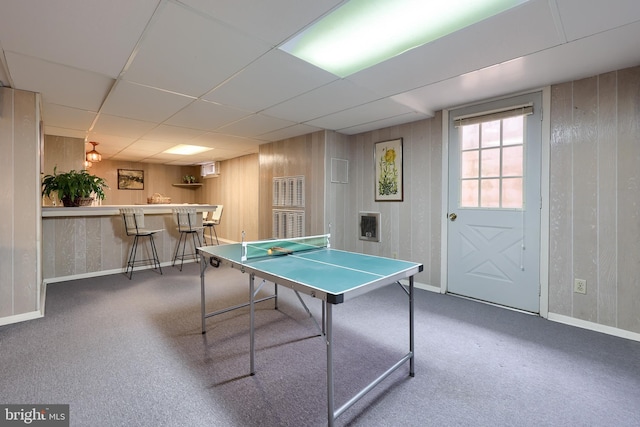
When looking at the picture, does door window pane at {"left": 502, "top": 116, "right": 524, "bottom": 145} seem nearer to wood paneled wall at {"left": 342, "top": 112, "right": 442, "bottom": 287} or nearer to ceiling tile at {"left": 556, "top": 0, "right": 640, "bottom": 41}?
wood paneled wall at {"left": 342, "top": 112, "right": 442, "bottom": 287}

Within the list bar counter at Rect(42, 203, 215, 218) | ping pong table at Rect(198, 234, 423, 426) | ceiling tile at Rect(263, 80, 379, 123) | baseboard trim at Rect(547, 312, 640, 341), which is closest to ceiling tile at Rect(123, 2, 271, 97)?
ceiling tile at Rect(263, 80, 379, 123)

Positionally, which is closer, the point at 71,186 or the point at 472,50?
the point at 472,50

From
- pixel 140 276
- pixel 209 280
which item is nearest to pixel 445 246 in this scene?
pixel 209 280

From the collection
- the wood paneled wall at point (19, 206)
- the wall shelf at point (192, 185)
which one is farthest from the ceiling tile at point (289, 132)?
the wall shelf at point (192, 185)

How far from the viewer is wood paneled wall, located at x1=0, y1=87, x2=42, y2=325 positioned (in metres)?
2.82

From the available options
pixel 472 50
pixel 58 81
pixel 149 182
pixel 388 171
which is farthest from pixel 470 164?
pixel 149 182

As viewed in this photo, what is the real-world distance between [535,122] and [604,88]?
1.77 feet

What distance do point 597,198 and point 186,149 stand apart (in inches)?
263

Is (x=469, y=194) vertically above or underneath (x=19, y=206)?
above

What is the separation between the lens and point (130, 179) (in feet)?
27.0

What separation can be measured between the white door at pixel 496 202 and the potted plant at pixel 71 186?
4.57m

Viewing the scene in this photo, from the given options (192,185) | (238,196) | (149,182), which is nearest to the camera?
(238,196)

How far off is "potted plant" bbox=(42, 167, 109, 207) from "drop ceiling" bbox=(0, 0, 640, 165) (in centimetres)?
77

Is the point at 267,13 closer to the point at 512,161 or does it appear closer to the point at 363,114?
the point at 363,114
